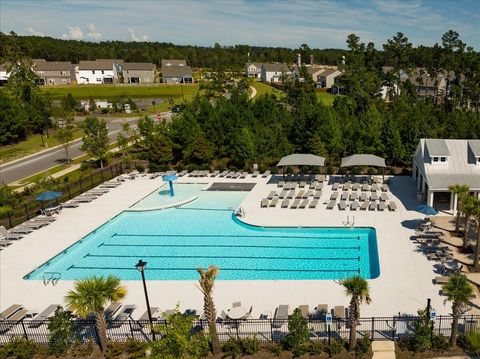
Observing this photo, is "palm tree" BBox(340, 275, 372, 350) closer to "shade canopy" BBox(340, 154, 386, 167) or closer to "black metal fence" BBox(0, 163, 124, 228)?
"shade canopy" BBox(340, 154, 386, 167)

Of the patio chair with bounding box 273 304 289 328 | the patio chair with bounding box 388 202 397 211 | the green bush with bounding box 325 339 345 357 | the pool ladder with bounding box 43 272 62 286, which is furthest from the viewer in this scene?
the patio chair with bounding box 388 202 397 211

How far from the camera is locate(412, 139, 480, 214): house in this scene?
28.2 metres

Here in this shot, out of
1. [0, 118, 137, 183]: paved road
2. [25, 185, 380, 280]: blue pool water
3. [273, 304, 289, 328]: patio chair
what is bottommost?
[25, 185, 380, 280]: blue pool water

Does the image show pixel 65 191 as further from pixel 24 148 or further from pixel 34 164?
pixel 24 148

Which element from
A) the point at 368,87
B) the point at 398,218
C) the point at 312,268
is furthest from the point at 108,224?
the point at 368,87

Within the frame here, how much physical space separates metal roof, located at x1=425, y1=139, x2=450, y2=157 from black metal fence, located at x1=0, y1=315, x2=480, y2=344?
15846mm

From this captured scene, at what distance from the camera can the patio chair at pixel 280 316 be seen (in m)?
16.9

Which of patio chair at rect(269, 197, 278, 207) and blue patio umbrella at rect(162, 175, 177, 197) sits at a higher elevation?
blue patio umbrella at rect(162, 175, 177, 197)

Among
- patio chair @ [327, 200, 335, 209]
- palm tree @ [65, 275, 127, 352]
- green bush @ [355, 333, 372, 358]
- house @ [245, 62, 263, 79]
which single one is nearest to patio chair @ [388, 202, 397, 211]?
patio chair @ [327, 200, 335, 209]

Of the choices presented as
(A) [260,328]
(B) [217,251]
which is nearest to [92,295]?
(A) [260,328]

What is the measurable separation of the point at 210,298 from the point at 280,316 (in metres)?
4.22

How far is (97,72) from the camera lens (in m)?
132

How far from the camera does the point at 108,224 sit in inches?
1196

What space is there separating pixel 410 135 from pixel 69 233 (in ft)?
105
